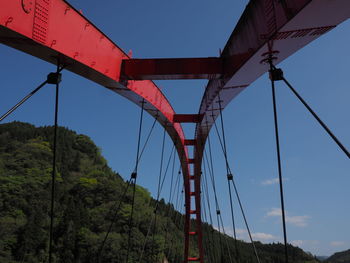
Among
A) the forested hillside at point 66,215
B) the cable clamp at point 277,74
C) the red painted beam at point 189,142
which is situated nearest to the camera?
the cable clamp at point 277,74

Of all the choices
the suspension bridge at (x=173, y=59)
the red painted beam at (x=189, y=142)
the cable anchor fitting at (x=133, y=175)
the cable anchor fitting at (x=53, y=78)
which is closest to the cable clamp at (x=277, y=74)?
the suspension bridge at (x=173, y=59)

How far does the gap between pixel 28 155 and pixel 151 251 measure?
137ft

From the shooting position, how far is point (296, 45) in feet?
13.4

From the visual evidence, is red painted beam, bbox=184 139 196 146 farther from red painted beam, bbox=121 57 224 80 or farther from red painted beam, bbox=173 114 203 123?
red painted beam, bbox=121 57 224 80

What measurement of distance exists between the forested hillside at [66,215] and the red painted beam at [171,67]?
38.2 metres

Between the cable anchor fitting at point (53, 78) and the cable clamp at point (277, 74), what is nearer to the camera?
the cable clamp at point (277, 74)

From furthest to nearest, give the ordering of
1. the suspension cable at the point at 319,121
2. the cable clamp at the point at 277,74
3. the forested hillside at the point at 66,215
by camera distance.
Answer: the forested hillside at the point at 66,215 < the cable clamp at the point at 277,74 < the suspension cable at the point at 319,121

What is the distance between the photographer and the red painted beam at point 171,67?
602 centimetres

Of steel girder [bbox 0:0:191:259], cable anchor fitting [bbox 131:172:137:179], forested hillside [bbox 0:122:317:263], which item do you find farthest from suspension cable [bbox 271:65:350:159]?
forested hillside [bbox 0:122:317:263]

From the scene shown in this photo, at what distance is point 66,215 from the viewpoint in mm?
Answer: 59625

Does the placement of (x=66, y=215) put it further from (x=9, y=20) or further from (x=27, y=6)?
(x=9, y=20)

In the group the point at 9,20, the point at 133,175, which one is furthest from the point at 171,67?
the point at 9,20

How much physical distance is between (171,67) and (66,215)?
61511 mm

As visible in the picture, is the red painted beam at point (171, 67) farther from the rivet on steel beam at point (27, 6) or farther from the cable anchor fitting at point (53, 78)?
the rivet on steel beam at point (27, 6)
